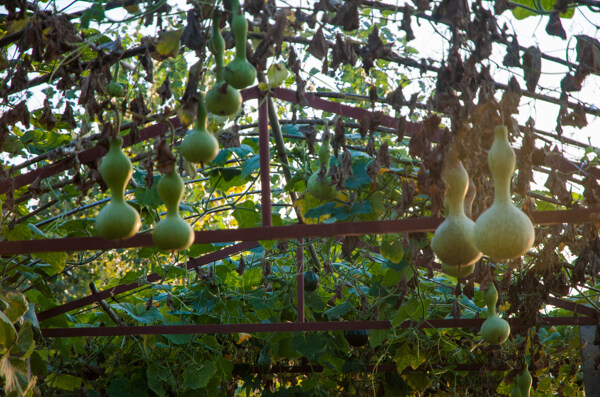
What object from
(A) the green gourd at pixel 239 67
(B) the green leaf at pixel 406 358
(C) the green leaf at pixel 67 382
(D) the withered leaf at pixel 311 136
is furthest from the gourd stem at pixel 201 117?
(C) the green leaf at pixel 67 382

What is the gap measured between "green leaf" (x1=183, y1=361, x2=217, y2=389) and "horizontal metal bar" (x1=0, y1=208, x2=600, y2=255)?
241cm

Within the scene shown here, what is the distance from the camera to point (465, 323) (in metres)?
3.42

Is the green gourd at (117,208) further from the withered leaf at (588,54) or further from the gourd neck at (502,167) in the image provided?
the withered leaf at (588,54)

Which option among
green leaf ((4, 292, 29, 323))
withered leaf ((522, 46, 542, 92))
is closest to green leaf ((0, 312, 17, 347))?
green leaf ((4, 292, 29, 323))

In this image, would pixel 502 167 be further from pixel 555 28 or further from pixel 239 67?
pixel 239 67

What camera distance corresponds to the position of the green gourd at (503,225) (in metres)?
1.36

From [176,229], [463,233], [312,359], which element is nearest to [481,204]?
[463,233]

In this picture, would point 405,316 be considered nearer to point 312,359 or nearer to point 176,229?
point 312,359

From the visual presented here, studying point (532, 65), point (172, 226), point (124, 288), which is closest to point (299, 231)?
point (172, 226)

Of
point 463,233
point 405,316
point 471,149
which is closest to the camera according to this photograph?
point 463,233

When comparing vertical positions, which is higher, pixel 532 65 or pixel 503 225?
pixel 532 65

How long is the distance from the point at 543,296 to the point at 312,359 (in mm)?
1758

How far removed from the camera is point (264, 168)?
2.16 meters

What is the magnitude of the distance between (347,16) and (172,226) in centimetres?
75
